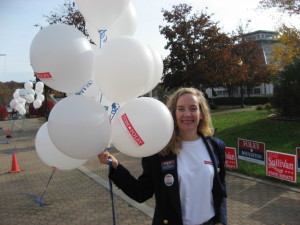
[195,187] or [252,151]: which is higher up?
[195,187]

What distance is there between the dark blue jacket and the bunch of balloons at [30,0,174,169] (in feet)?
0.43

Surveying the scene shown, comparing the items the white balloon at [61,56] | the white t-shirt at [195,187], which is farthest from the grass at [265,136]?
the white balloon at [61,56]

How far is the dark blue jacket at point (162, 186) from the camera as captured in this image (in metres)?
2.01

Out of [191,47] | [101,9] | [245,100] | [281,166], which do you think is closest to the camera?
[101,9]

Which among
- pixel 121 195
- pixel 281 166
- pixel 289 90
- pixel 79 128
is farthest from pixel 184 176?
pixel 289 90

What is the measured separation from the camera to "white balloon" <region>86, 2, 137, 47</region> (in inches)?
113

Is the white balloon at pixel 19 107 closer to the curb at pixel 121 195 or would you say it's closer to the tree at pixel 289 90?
the curb at pixel 121 195

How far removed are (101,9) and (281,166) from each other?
5041 millimetres

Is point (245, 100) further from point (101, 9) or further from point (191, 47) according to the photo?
point (101, 9)

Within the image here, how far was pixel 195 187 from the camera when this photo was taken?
203cm

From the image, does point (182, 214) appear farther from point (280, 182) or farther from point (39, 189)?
→ point (39, 189)

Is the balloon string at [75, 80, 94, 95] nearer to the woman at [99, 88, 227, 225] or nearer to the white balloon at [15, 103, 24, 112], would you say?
the woman at [99, 88, 227, 225]

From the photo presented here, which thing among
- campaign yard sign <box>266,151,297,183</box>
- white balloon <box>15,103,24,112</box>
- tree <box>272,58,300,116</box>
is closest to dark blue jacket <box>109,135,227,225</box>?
campaign yard sign <box>266,151,297,183</box>

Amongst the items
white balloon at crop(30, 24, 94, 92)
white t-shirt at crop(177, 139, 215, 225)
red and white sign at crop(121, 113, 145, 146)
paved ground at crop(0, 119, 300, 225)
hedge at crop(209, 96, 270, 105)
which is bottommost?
paved ground at crop(0, 119, 300, 225)
